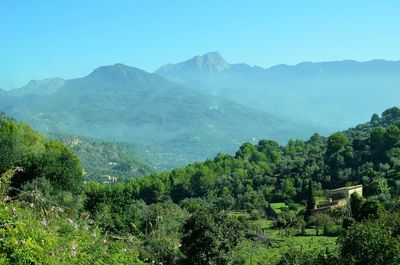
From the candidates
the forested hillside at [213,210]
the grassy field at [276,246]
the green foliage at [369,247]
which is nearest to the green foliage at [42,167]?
the forested hillside at [213,210]

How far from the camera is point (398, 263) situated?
11.8 metres

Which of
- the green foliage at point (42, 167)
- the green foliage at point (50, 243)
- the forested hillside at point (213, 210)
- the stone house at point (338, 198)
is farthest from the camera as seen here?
the stone house at point (338, 198)

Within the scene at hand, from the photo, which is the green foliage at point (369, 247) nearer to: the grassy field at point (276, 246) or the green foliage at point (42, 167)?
the grassy field at point (276, 246)

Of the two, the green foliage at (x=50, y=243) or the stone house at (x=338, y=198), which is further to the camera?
the stone house at (x=338, y=198)

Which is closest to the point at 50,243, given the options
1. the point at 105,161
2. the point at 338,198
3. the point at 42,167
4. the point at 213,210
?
the point at 213,210

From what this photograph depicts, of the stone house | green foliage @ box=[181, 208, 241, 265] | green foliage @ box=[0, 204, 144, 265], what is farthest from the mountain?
green foliage @ box=[0, 204, 144, 265]

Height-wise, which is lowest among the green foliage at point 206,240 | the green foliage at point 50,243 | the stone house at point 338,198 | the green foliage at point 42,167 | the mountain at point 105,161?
the mountain at point 105,161

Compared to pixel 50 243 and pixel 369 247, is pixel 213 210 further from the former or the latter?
pixel 50 243

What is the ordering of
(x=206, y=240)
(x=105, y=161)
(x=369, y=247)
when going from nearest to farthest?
1. (x=369, y=247)
2. (x=206, y=240)
3. (x=105, y=161)

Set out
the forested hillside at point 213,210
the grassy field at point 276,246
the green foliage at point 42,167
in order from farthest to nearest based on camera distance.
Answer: the green foliage at point 42,167 < the grassy field at point 276,246 < the forested hillside at point 213,210

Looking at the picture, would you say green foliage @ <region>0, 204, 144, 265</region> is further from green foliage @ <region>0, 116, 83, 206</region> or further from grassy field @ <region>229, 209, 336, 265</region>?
green foliage @ <region>0, 116, 83, 206</region>

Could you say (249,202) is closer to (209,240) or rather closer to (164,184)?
(164,184)

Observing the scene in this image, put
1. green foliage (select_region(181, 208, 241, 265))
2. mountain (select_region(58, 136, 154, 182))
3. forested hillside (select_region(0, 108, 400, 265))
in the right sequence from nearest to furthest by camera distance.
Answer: forested hillside (select_region(0, 108, 400, 265)) < green foliage (select_region(181, 208, 241, 265)) < mountain (select_region(58, 136, 154, 182))

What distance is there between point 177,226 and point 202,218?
38.0 feet
